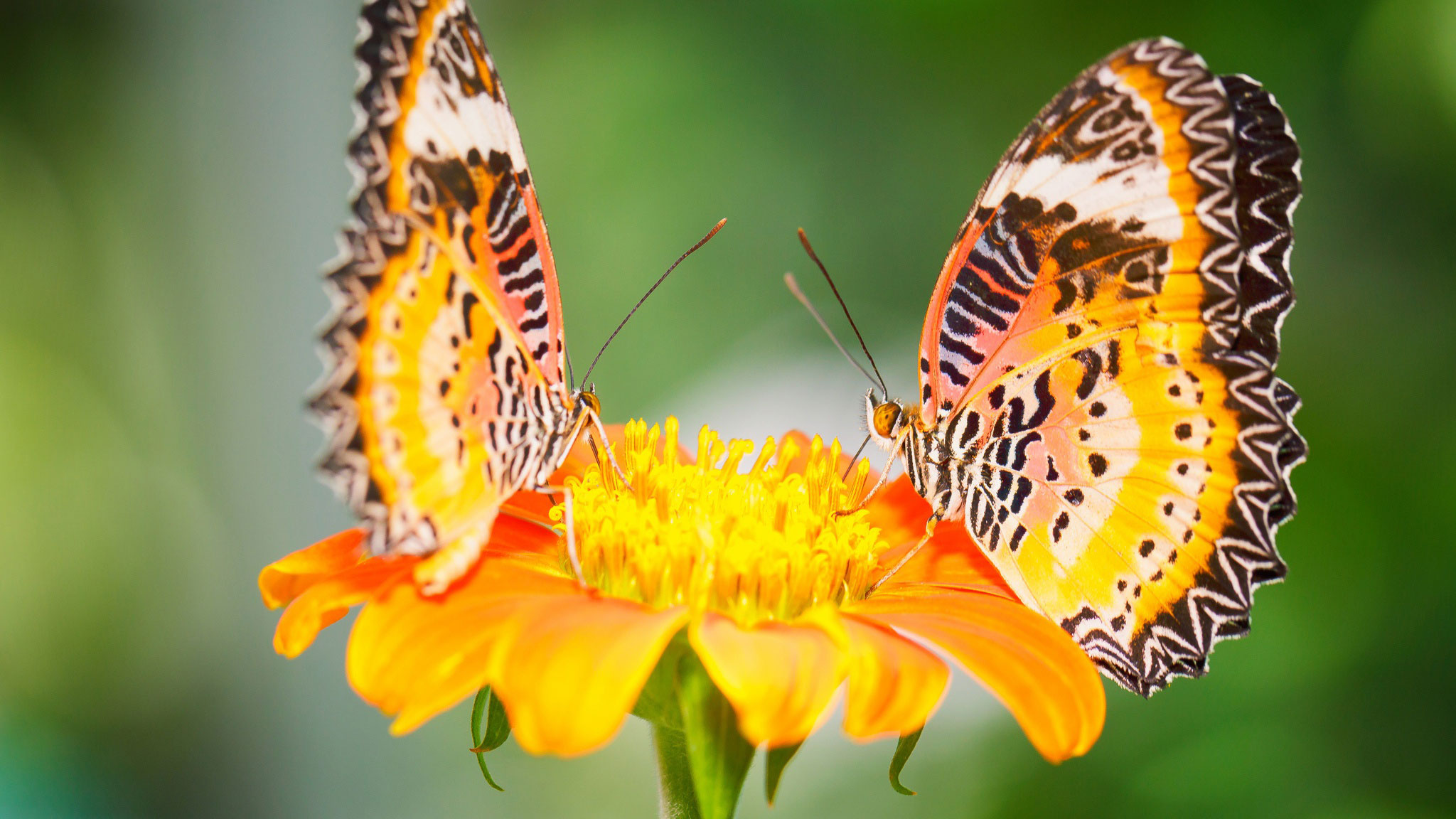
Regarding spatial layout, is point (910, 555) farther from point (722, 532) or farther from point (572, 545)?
point (572, 545)

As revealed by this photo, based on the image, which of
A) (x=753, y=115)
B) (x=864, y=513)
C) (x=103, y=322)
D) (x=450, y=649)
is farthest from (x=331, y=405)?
(x=753, y=115)

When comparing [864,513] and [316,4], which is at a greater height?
Answer: [316,4]

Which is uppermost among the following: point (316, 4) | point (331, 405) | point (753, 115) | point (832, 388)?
point (316, 4)

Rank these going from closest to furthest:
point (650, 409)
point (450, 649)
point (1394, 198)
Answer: point (450, 649) → point (1394, 198) → point (650, 409)

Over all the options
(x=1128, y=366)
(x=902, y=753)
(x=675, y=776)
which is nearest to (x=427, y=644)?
(x=675, y=776)

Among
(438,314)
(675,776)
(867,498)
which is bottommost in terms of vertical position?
(675,776)

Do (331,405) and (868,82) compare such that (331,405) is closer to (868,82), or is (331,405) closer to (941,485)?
(941,485)
